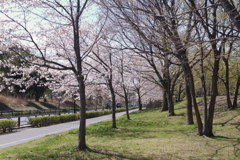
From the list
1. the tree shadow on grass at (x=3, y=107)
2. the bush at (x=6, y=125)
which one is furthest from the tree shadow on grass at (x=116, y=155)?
the tree shadow on grass at (x=3, y=107)

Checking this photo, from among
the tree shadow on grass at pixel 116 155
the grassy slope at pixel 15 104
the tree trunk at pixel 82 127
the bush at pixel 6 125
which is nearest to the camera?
the tree shadow on grass at pixel 116 155

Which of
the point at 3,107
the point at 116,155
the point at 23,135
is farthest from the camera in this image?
the point at 3,107

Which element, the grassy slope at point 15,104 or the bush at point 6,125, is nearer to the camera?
the bush at point 6,125

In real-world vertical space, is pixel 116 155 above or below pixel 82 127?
below

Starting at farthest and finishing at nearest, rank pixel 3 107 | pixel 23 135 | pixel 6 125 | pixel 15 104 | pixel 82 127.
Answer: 1. pixel 15 104
2. pixel 3 107
3. pixel 6 125
4. pixel 23 135
5. pixel 82 127

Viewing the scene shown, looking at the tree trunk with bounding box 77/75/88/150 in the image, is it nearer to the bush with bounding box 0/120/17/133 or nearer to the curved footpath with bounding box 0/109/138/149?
the curved footpath with bounding box 0/109/138/149

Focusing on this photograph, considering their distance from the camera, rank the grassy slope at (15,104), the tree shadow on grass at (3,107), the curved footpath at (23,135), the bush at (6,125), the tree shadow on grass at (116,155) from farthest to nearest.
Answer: the grassy slope at (15,104) < the tree shadow on grass at (3,107) < the bush at (6,125) < the curved footpath at (23,135) < the tree shadow on grass at (116,155)

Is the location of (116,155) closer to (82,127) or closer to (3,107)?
(82,127)

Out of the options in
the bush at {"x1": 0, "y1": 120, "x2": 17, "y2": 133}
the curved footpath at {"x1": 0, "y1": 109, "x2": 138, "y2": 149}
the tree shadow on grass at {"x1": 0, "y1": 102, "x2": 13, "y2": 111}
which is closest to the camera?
the curved footpath at {"x1": 0, "y1": 109, "x2": 138, "y2": 149}

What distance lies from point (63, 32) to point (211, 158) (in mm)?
7644

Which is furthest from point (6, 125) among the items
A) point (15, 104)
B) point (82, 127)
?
point (15, 104)

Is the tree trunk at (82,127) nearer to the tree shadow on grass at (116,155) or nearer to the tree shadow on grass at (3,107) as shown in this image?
the tree shadow on grass at (116,155)

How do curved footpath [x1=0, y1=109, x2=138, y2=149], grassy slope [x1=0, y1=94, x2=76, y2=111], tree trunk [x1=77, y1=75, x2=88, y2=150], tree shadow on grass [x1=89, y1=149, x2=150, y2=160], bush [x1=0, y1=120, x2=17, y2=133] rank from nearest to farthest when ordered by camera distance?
1. tree shadow on grass [x1=89, y1=149, x2=150, y2=160]
2. tree trunk [x1=77, y1=75, x2=88, y2=150]
3. curved footpath [x1=0, y1=109, x2=138, y2=149]
4. bush [x1=0, y1=120, x2=17, y2=133]
5. grassy slope [x1=0, y1=94, x2=76, y2=111]

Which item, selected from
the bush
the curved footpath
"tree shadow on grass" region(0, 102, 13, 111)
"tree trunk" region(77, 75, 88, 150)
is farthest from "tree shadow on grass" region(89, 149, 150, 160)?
"tree shadow on grass" region(0, 102, 13, 111)
